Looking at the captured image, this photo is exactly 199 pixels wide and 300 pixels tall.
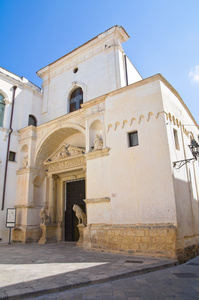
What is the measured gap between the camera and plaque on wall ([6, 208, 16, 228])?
1220 cm

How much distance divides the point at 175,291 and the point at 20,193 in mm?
10940

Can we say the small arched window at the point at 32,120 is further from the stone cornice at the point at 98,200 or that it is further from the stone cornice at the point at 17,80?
the stone cornice at the point at 98,200

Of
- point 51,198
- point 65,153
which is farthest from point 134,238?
point 51,198

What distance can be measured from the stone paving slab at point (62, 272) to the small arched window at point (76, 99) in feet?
32.0

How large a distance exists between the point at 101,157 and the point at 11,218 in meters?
6.59

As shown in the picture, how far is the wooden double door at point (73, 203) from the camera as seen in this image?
41.8 feet

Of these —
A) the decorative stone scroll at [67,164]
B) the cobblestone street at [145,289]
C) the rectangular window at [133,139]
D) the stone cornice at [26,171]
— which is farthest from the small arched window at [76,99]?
the cobblestone street at [145,289]

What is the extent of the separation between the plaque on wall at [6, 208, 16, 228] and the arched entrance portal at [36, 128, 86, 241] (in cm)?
185

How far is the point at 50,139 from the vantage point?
13578 mm

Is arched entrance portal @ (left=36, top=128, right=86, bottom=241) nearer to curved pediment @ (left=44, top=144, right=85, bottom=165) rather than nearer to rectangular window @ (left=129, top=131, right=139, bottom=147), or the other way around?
curved pediment @ (left=44, top=144, right=85, bottom=165)

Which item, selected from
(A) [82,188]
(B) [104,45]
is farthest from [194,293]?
(B) [104,45]

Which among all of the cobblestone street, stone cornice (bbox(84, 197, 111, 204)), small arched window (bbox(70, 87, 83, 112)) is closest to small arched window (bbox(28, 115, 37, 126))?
small arched window (bbox(70, 87, 83, 112))

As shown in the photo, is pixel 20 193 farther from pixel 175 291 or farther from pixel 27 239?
pixel 175 291

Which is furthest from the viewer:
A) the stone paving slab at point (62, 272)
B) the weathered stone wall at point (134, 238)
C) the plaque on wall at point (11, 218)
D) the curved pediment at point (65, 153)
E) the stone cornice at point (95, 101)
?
the curved pediment at point (65, 153)
